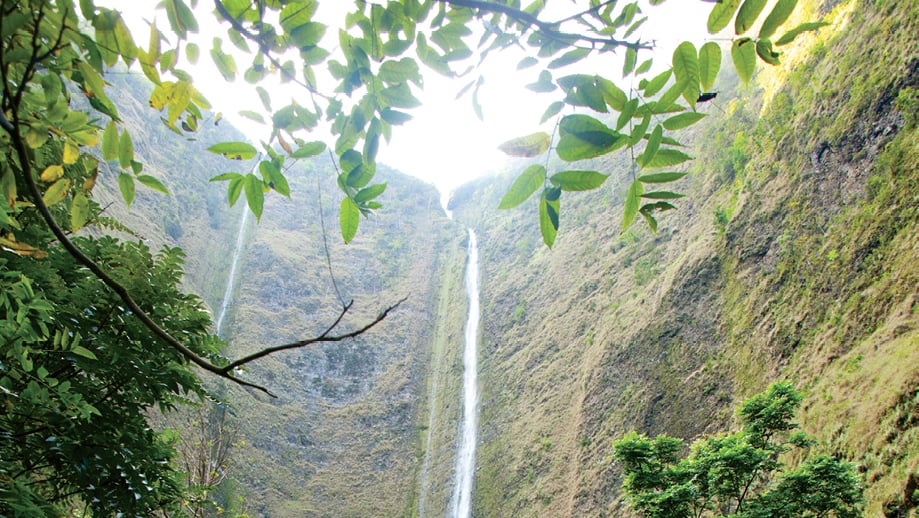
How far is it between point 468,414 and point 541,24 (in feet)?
54.3

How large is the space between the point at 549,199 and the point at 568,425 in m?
12.1

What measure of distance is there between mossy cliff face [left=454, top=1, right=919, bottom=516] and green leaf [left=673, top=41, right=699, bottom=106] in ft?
17.4

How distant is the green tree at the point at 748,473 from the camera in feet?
11.6

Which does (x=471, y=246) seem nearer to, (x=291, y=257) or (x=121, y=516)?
(x=291, y=257)

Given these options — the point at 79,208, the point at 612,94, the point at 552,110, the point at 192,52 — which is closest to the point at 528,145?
the point at 552,110

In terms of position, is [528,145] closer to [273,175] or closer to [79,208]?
[273,175]

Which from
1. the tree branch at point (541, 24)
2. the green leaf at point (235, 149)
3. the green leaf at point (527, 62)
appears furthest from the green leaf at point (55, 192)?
the green leaf at point (527, 62)

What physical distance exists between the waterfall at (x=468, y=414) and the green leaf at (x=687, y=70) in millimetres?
13687

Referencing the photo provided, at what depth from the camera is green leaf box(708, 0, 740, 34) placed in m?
0.80

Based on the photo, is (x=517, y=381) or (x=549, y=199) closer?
(x=549, y=199)

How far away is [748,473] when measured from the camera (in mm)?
4016

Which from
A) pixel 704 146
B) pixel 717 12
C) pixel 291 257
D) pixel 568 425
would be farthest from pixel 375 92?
pixel 291 257

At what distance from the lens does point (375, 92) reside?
1094mm

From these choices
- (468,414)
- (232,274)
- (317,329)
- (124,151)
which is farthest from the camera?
(232,274)
